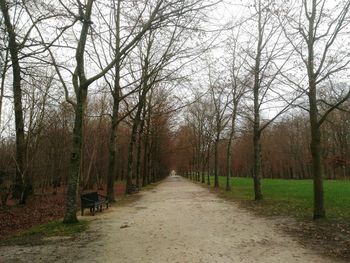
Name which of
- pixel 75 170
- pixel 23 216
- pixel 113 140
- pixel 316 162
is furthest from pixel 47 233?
pixel 113 140

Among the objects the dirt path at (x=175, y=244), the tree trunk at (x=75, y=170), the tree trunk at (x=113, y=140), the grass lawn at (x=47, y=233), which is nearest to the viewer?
the dirt path at (x=175, y=244)

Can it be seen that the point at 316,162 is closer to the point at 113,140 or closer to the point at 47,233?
the point at 47,233

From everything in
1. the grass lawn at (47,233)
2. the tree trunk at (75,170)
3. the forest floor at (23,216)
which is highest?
the tree trunk at (75,170)

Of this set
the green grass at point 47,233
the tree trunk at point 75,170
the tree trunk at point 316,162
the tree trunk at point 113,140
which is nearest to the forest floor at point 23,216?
the green grass at point 47,233

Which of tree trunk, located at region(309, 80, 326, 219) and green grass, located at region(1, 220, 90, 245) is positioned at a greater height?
tree trunk, located at region(309, 80, 326, 219)

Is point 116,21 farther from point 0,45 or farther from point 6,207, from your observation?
point 6,207

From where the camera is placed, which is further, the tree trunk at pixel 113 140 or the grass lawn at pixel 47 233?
the tree trunk at pixel 113 140

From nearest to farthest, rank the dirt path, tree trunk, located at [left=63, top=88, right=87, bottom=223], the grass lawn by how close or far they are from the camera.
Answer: the dirt path < the grass lawn < tree trunk, located at [left=63, top=88, right=87, bottom=223]

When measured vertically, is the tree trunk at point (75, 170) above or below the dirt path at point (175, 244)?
above

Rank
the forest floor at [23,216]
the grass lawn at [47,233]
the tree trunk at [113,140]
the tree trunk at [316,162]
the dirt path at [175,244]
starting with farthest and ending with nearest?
1. the tree trunk at [113,140]
2. the forest floor at [23,216]
3. the tree trunk at [316,162]
4. the grass lawn at [47,233]
5. the dirt path at [175,244]

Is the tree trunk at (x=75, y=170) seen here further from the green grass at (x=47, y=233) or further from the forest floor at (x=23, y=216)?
the forest floor at (x=23, y=216)

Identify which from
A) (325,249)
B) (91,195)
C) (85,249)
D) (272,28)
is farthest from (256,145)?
(85,249)

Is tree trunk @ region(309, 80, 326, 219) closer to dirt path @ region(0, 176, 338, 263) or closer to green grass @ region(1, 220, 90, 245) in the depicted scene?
dirt path @ region(0, 176, 338, 263)

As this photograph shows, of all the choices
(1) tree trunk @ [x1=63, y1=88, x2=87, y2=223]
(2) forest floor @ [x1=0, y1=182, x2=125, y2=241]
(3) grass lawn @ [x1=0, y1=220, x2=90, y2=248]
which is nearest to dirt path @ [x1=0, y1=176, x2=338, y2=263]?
(3) grass lawn @ [x1=0, y1=220, x2=90, y2=248]
